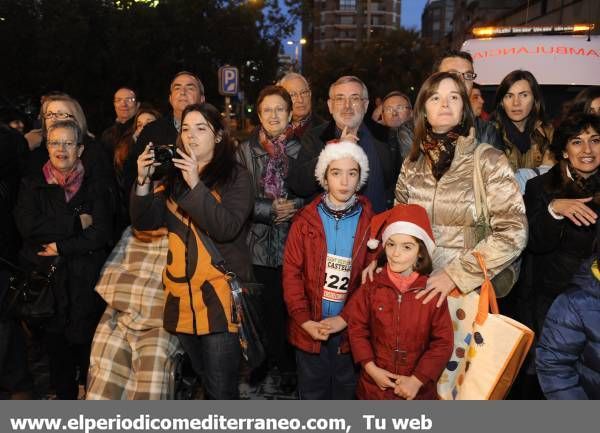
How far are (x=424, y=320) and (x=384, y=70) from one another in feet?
105

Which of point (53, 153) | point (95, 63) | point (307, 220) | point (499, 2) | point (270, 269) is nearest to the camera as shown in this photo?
point (307, 220)

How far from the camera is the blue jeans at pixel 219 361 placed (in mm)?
3336

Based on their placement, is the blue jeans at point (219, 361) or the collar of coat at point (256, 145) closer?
the blue jeans at point (219, 361)

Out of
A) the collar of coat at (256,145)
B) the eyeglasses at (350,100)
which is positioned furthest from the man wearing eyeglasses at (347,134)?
the collar of coat at (256,145)

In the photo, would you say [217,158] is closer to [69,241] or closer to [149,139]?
[69,241]

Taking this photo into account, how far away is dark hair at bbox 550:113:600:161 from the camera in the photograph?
3.42 meters

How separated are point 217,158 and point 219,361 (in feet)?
4.00

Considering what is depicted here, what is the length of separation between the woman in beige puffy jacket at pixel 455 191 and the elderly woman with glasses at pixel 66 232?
7.42 ft

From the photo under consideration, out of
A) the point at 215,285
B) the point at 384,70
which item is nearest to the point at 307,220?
the point at 215,285

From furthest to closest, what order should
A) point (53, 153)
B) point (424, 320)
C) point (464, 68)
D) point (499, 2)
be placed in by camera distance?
1. point (499, 2)
2. point (464, 68)
3. point (53, 153)
4. point (424, 320)

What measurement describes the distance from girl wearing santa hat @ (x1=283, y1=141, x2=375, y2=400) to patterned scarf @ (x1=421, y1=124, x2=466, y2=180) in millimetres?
508

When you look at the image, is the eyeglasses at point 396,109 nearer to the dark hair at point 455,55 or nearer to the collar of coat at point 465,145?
the dark hair at point 455,55

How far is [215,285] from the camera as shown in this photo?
3312 millimetres
